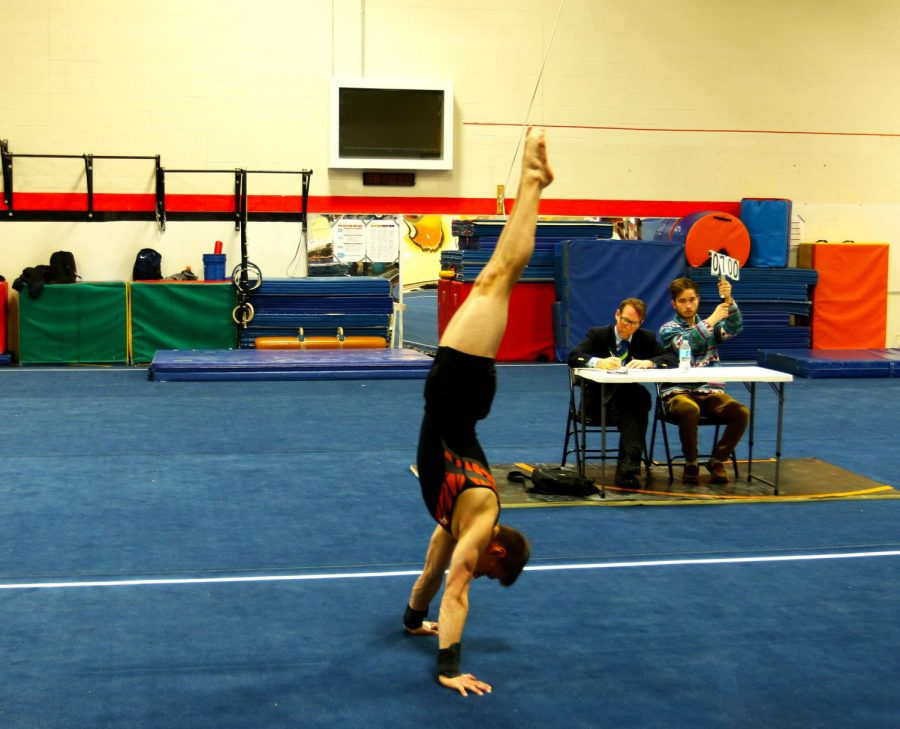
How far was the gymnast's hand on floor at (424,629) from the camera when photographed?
4.44m

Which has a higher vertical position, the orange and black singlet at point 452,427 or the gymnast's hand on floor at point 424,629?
the orange and black singlet at point 452,427

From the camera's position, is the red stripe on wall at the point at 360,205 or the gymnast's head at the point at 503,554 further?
the red stripe on wall at the point at 360,205

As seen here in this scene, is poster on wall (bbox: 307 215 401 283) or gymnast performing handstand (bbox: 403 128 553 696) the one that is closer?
gymnast performing handstand (bbox: 403 128 553 696)

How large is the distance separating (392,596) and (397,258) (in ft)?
31.1

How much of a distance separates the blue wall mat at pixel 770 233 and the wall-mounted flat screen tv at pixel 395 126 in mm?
4181

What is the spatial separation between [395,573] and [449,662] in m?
1.28

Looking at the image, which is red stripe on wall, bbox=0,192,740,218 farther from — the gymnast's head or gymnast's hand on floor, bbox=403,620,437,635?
the gymnast's head

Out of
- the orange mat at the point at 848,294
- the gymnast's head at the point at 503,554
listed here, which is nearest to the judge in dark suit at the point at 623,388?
the gymnast's head at the point at 503,554

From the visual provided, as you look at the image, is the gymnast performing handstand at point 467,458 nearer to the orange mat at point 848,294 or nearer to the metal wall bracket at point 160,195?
the metal wall bracket at point 160,195

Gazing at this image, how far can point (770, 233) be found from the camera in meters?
14.3

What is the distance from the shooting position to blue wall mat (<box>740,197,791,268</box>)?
563 inches

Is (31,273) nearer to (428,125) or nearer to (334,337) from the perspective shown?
(334,337)

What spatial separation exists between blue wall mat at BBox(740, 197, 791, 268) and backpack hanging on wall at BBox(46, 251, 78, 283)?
8.68 m

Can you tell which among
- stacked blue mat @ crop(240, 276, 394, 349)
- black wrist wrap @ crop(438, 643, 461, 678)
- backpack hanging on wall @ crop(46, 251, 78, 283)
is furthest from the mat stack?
black wrist wrap @ crop(438, 643, 461, 678)
